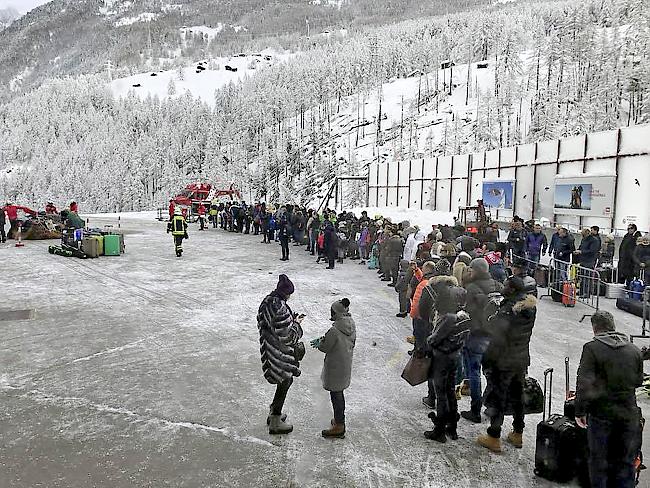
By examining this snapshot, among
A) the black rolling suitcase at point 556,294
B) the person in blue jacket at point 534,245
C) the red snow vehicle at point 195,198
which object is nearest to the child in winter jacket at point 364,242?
the person in blue jacket at point 534,245

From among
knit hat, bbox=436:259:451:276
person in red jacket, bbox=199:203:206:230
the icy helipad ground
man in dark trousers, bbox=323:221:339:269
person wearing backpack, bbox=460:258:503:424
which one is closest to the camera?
the icy helipad ground

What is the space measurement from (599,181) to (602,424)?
57.6 feet

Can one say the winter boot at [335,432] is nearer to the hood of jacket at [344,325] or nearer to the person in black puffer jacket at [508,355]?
the hood of jacket at [344,325]

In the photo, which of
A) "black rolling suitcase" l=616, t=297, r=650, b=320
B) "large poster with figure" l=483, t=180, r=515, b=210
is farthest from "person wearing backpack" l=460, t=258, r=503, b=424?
"large poster with figure" l=483, t=180, r=515, b=210

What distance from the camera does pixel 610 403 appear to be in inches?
152

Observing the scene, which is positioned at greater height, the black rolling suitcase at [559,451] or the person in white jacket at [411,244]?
the person in white jacket at [411,244]

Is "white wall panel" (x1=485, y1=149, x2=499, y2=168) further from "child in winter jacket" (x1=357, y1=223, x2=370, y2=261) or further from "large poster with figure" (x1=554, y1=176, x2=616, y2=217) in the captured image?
"child in winter jacket" (x1=357, y1=223, x2=370, y2=261)

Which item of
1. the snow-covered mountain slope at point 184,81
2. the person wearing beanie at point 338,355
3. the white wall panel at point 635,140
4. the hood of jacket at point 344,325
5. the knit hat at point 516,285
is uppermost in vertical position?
the snow-covered mountain slope at point 184,81

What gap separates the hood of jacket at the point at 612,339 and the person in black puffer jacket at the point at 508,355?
3.64 ft

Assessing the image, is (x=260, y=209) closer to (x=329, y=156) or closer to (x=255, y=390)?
(x=255, y=390)

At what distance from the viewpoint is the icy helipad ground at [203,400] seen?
4758 millimetres

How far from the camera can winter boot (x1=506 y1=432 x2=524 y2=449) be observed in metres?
5.30

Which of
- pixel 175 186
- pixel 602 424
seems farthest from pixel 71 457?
pixel 175 186

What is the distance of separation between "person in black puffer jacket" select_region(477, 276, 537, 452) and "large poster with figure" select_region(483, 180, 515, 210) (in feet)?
70.4
